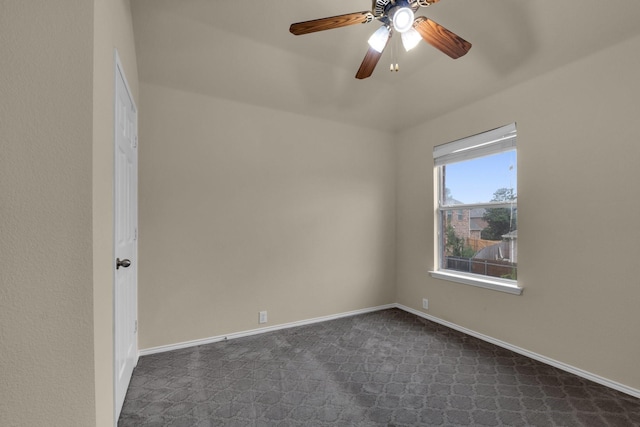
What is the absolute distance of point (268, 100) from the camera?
3.20 metres

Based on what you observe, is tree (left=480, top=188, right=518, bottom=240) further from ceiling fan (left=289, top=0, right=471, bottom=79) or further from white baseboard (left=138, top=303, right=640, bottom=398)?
ceiling fan (left=289, top=0, right=471, bottom=79)

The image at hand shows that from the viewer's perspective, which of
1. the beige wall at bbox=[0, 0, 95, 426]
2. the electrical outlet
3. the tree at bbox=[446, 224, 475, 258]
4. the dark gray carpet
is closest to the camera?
the beige wall at bbox=[0, 0, 95, 426]

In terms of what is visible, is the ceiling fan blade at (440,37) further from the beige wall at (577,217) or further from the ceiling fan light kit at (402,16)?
the beige wall at (577,217)

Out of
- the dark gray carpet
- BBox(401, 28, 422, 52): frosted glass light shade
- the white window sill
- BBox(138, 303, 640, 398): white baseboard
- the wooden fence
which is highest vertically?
BBox(401, 28, 422, 52): frosted glass light shade

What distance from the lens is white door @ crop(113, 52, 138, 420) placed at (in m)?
1.75

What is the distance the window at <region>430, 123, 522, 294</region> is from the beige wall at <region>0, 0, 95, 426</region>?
10.4 feet

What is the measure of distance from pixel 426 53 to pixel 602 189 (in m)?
1.81

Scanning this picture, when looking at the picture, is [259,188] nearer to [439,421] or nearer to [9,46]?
[9,46]

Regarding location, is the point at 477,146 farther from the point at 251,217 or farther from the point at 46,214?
the point at 46,214

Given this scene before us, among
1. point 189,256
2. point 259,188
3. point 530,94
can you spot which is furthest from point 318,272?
point 530,94

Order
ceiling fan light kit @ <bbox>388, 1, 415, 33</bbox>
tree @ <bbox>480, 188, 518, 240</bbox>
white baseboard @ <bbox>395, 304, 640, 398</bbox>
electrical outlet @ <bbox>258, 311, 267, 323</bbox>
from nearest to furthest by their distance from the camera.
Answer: ceiling fan light kit @ <bbox>388, 1, 415, 33</bbox>, white baseboard @ <bbox>395, 304, 640, 398</bbox>, tree @ <bbox>480, 188, 518, 240</bbox>, electrical outlet @ <bbox>258, 311, 267, 323</bbox>

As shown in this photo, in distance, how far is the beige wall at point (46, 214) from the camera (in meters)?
1.07

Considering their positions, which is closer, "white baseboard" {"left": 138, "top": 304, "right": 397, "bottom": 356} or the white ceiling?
the white ceiling

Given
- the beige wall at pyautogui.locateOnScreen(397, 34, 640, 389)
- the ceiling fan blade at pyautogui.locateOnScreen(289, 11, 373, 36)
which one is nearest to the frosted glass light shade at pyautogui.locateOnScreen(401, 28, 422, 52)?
the ceiling fan blade at pyautogui.locateOnScreen(289, 11, 373, 36)
